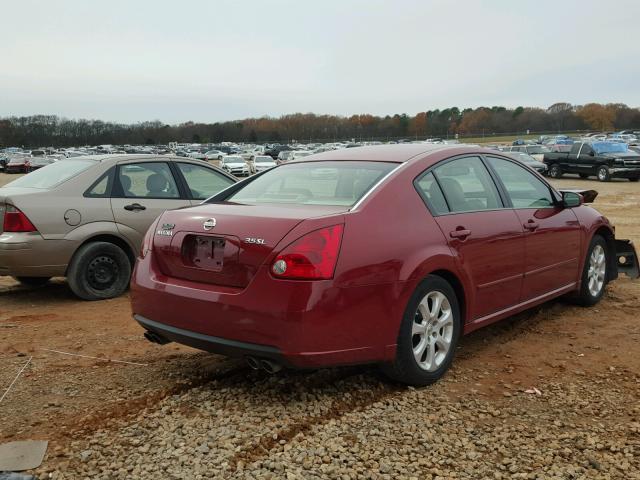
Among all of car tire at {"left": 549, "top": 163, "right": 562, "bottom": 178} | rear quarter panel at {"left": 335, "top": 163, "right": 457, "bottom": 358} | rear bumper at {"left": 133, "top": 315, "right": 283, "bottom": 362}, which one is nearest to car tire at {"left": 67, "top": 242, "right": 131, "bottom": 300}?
rear bumper at {"left": 133, "top": 315, "right": 283, "bottom": 362}

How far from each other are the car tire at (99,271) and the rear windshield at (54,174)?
791 millimetres

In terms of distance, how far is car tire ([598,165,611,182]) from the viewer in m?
26.6

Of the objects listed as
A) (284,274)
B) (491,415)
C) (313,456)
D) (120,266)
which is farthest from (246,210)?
(120,266)

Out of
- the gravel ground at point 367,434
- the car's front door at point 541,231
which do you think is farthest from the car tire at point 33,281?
the car's front door at point 541,231

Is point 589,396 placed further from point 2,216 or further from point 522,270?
point 2,216

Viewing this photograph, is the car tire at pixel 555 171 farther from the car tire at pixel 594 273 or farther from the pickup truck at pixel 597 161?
the car tire at pixel 594 273

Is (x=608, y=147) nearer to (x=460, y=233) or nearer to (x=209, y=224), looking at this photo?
(x=460, y=233)

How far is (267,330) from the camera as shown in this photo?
334 cm

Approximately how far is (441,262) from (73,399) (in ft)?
7.89

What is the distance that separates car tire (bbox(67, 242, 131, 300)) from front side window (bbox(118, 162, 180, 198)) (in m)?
0.68

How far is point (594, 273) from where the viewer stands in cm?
604

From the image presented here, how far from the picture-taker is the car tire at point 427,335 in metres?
3.71

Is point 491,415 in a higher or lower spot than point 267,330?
lower

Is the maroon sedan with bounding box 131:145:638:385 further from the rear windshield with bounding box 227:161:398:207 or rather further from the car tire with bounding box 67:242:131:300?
the car tire with bounding box 67:242:131:300
